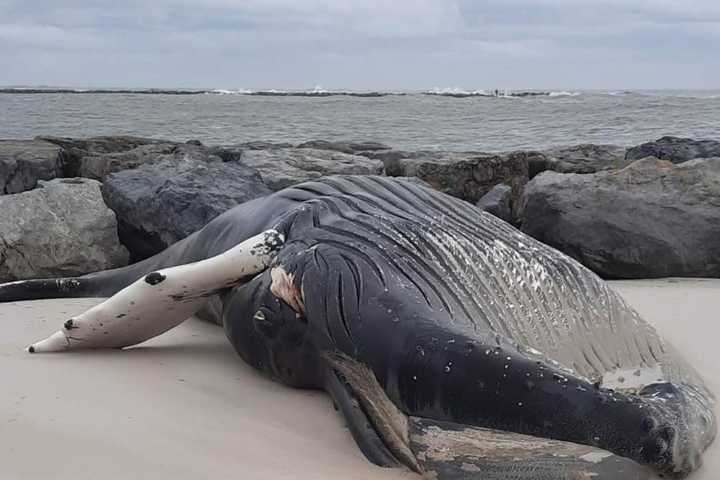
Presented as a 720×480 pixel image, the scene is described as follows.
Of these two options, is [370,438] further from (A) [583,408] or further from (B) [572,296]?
(B) [572,296]

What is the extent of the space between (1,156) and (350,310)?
849 centimetres

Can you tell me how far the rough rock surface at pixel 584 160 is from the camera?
11.8 m

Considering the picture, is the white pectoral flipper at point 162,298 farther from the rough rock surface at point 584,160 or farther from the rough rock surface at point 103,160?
the rough rock surface at point 584,160

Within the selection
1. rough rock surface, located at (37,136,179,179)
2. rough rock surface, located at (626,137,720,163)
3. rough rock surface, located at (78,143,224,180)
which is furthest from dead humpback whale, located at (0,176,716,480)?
rough rock surface, located at (626,137,720,163)

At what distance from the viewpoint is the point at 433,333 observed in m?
3.04

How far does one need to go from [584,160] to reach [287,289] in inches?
369

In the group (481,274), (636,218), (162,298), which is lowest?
(636,218)

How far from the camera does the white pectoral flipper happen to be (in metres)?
4.18

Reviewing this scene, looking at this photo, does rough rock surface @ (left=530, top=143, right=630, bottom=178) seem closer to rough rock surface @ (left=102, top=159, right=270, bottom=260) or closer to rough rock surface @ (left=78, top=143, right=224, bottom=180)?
rough rock surface @ (left=78, top=143, right=224, bottom=180)

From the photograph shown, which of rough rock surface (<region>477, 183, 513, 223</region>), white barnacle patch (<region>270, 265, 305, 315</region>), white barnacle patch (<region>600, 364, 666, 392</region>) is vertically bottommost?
rough rock surface (<region>477, 183, 513, 223</region>)

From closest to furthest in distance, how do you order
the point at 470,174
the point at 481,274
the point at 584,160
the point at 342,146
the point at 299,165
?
1. the point at 481,274
2. the point at 299,165
3. the point at 470,174
4. the point at 584,160
5. the point at 342,146

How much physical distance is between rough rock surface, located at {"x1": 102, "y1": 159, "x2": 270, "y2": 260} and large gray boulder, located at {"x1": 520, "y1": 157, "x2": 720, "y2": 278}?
7.84 feet

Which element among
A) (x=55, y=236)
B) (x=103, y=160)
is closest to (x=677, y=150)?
(x=103, y=160)

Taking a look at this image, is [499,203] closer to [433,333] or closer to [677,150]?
[677,150]
